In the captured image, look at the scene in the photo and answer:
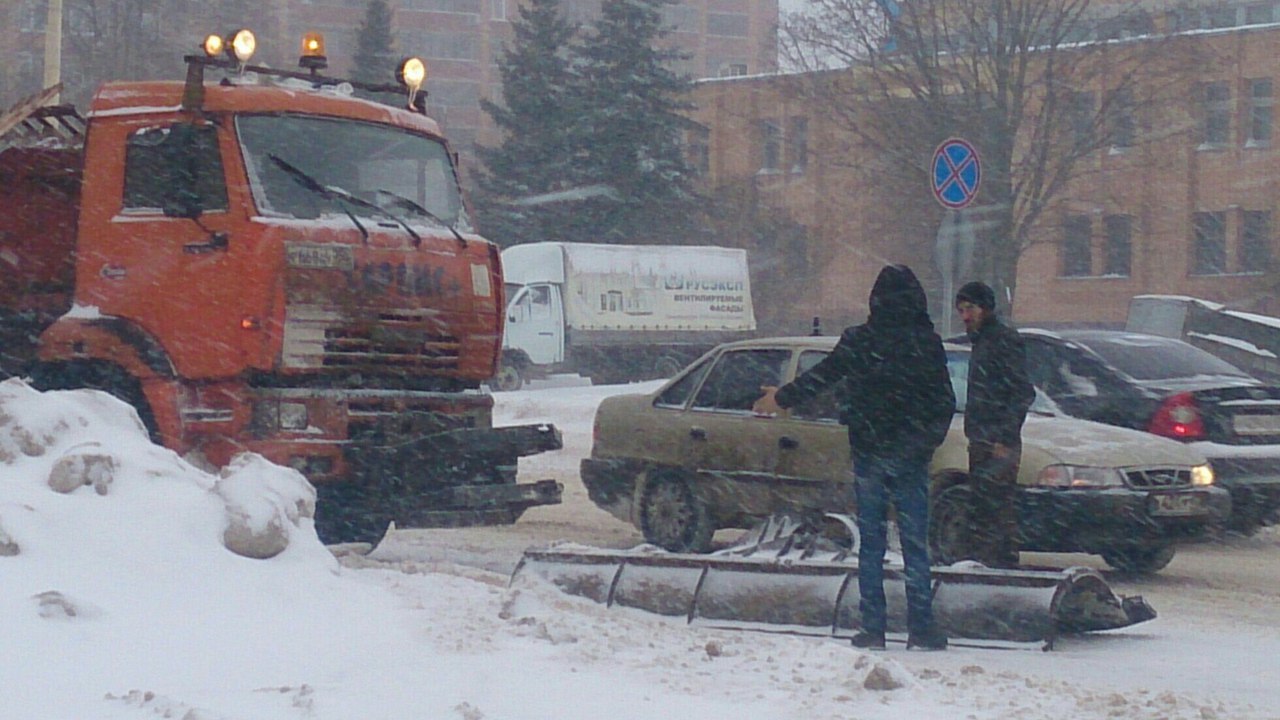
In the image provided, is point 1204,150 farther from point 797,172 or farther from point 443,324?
point 443,324

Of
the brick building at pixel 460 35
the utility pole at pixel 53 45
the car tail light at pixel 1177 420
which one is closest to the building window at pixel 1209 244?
the brick building at pixel 460 35

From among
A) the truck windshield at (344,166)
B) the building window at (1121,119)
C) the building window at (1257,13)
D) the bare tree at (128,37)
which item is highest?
the building window at (1257,13)

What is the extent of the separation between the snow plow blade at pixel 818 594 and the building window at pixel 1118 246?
147ft

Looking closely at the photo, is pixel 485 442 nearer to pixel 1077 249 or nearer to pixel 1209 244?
pixel 1209 244

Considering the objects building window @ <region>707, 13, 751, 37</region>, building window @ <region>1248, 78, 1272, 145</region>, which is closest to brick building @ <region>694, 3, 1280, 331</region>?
building window @ <region>1248, 78, 1272, 145</region>

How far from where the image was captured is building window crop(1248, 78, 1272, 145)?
49719mm

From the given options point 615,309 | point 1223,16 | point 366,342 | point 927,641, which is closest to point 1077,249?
point 1223,16

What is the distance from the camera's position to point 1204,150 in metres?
50.6

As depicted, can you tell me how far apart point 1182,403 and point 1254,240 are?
4046cm

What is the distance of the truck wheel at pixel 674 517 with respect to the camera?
11297mm

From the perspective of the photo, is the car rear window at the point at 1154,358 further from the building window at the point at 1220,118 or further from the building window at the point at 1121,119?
the building window at the point at 1220,118

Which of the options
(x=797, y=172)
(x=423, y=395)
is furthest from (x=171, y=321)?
(x=797, y=172)

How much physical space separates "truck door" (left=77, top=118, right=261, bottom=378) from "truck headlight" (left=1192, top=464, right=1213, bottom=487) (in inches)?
215

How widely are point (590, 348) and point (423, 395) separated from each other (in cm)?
2586
